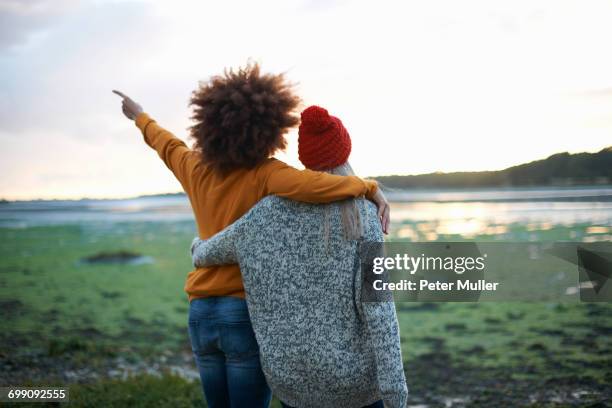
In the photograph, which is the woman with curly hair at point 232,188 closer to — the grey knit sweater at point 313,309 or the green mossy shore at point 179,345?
the grey knit sweater at point 313,309

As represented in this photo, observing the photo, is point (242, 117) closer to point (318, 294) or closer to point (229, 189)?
point (229, 189)

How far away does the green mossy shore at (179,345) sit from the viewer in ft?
14.4

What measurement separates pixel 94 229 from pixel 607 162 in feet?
90.8

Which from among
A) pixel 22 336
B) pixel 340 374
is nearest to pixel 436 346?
pixel 22 336

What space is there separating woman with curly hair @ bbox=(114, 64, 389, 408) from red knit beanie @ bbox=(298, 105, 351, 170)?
3.4 inches

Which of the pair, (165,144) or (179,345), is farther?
(179,345)

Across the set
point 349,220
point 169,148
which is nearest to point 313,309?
point 349,220

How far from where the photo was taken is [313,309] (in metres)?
1.77

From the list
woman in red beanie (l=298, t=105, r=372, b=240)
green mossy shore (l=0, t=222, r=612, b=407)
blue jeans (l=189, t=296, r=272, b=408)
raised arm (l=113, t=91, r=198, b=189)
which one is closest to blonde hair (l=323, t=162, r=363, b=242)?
woman in red beanie (l=298, t=105, r=372, b=240)

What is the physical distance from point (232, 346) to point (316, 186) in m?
0.59

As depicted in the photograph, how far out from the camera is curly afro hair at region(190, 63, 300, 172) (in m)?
1.81

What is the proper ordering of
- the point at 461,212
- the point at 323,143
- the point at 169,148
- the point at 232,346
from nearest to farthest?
the point at 323,143, the point at 232,346, the point at 169,148, the point at 461,212

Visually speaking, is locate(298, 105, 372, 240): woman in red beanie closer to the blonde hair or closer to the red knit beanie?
the red knit beanie

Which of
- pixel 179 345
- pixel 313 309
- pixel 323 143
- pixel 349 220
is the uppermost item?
pixel 323 143
